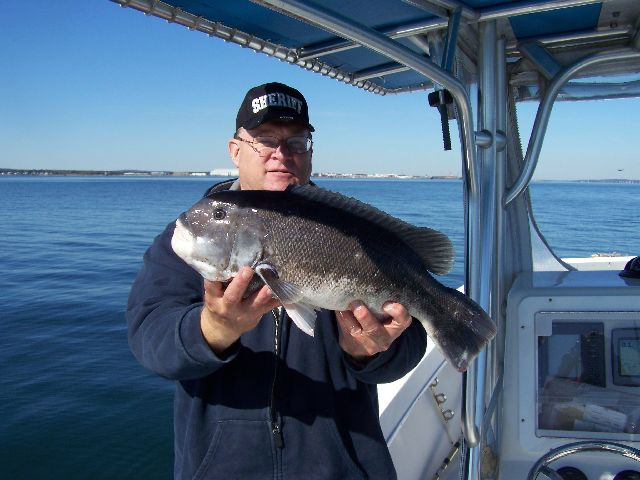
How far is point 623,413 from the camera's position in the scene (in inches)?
146

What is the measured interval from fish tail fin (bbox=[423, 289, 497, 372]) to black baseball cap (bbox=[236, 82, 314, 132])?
1130 mm

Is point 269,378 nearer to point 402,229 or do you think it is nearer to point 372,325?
point 372,325

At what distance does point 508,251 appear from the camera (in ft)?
13.7

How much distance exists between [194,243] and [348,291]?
65 cm

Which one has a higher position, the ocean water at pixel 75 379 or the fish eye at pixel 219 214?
the fish eye at pixel 219 214

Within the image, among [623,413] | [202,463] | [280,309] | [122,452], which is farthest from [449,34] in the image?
[122,452]

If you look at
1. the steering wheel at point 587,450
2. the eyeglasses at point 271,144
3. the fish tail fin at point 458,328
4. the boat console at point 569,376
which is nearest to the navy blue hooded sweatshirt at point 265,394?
the fish tail fin at point 458,328

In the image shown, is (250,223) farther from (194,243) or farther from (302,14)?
(302,14)

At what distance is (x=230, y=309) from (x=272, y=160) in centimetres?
95

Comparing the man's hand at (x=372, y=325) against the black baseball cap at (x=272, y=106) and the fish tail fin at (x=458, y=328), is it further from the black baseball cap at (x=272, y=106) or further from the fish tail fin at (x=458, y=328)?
the black baseball cap at (x=272, y=106)

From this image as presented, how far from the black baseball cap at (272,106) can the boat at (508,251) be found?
0.41m

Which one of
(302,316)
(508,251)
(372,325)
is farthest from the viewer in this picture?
(508,251)

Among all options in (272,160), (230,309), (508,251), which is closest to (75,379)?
(508,251)

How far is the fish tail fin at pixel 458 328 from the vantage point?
7.29 ft
